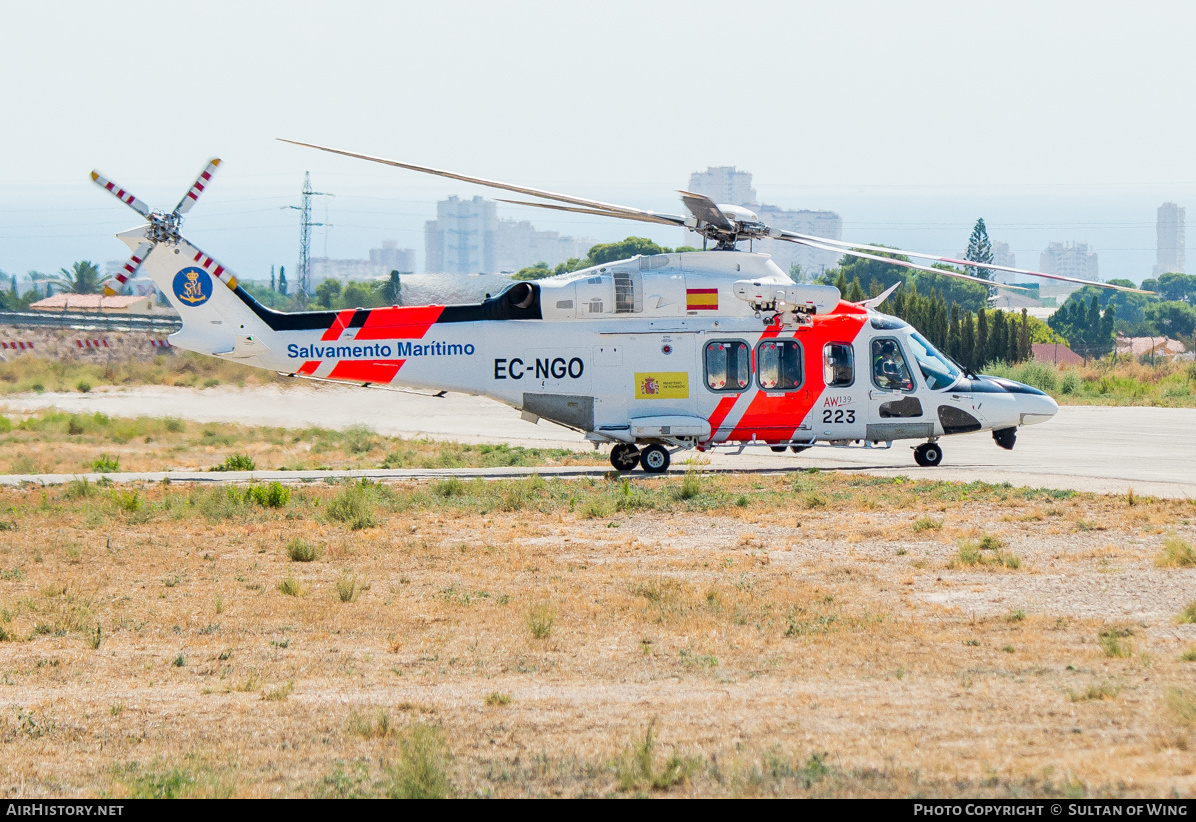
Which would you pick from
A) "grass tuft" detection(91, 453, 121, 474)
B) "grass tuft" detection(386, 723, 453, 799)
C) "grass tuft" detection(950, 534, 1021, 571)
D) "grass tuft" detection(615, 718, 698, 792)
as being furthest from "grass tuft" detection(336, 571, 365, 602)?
"grass tuft" detection(91, 453, 121, 474)

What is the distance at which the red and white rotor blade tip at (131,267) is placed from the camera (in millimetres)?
19781

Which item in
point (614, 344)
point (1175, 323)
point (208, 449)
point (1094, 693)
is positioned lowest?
point (1094, 693)

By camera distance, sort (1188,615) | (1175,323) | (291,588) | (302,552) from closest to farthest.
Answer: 1. (1188,615)
2. (291,588)
3. (302,552)
4. (1175,323)

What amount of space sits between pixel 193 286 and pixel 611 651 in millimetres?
16013

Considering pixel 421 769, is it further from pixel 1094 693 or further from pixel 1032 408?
pixel 1032 408

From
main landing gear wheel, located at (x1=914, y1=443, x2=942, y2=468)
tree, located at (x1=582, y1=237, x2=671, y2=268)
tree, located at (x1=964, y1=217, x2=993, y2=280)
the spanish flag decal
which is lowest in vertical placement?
main landing gear wheel, located at (x1=914, y1=443, x2=942, y2=468)

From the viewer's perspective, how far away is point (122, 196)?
22.1 metres

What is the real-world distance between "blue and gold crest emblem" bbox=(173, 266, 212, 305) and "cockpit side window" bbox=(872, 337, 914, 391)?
1335 centimetres

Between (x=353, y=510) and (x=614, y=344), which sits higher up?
(x=614, y=344)

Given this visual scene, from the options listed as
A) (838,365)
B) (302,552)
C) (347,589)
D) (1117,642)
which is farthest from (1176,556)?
(838,365)

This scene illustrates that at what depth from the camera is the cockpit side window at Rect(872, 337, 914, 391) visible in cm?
2383

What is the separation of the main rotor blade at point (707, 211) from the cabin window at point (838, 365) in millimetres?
3446

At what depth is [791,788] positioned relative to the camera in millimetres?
6438

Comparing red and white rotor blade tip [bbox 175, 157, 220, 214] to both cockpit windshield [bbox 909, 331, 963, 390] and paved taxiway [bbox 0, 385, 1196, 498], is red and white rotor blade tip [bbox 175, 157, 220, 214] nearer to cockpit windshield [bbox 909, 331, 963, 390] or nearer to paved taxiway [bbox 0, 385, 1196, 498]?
paved taxiway [bbox 0, 385, 1196, 498]
